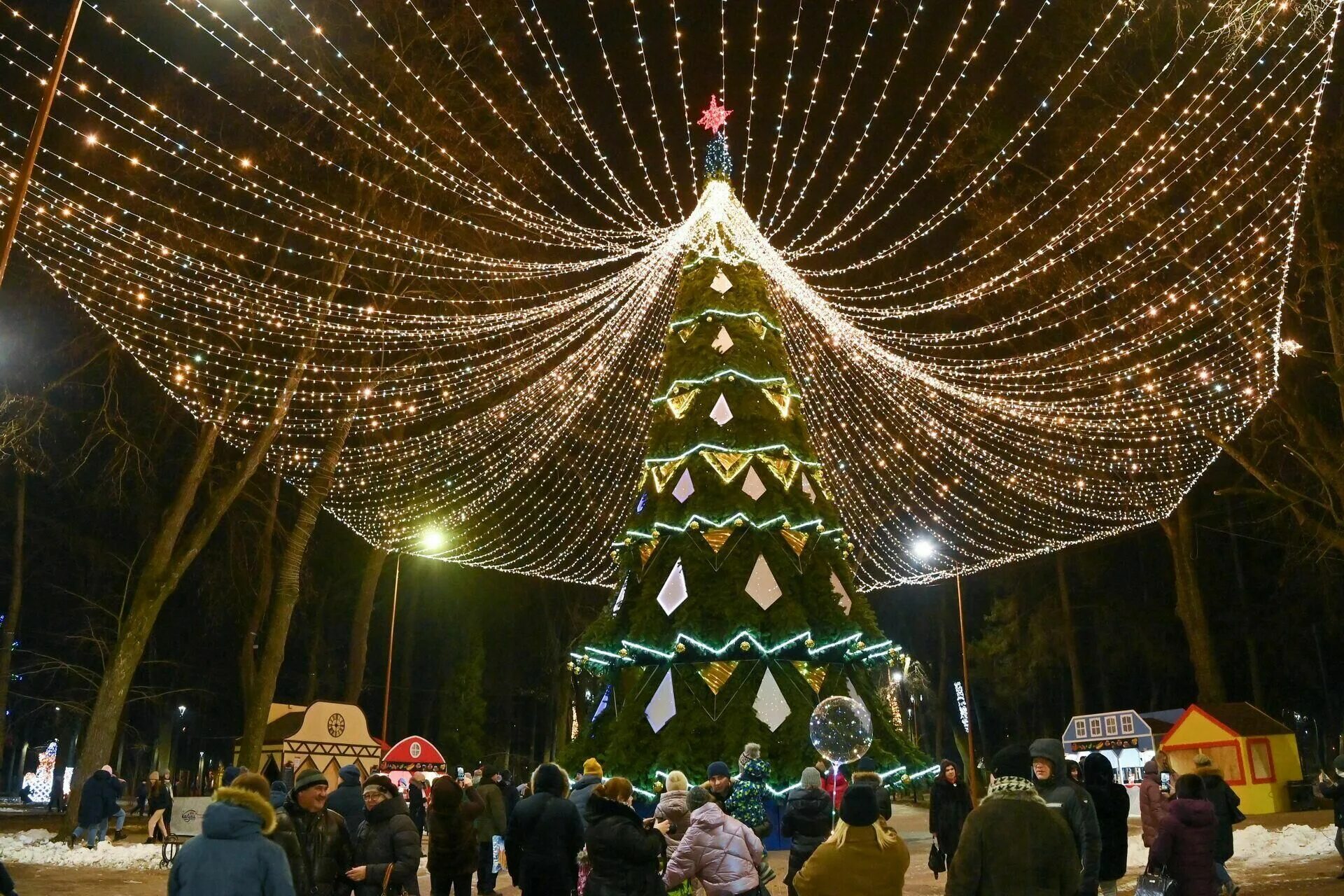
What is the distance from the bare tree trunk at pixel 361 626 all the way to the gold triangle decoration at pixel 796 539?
1091cm

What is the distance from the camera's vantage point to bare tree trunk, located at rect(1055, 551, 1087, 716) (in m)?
29.2

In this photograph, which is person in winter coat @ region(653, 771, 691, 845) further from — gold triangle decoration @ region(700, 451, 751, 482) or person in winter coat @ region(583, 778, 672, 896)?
gold triangle decoration @ region(700, 451, 751, 482)

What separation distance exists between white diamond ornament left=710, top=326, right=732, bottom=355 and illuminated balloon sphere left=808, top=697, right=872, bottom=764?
6.22m

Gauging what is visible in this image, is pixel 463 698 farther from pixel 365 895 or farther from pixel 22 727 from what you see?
pixel 365 895

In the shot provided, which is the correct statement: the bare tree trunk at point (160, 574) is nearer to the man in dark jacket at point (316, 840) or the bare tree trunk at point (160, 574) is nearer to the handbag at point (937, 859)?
the man in dark jacket at point (316, 840)

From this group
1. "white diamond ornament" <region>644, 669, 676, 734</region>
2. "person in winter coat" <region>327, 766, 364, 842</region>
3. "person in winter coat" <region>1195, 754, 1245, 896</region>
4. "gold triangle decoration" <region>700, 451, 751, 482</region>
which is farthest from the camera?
"gold triangle decoration" <region>700, 451, 751, 482</region>

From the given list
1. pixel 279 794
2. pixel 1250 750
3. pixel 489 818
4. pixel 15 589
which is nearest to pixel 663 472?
pixel 489 818

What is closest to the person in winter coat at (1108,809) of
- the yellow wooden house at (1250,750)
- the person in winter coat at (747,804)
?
the person in winter coat at (747,804)

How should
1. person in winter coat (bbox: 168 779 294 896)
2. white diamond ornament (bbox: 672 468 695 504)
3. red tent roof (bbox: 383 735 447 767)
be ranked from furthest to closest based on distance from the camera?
red tent roof (bbox: 383 735 447 767), white diamond ornament (bbox: 672 468 695 504), person in winter coat (bbox: 168 779 294 896)

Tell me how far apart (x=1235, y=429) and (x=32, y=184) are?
1806 centimetres

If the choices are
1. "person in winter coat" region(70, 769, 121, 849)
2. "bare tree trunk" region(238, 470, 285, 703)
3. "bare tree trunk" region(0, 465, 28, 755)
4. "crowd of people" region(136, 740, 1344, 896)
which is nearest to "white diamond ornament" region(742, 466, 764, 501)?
"crowd of people" region(136, 740, 1344, 896)

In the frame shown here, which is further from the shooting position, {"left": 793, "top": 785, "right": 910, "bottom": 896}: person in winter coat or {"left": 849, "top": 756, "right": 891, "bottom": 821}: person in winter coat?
{"left": 849, "top": 756, "right": 891, "bottom": 821}: person in winter coat

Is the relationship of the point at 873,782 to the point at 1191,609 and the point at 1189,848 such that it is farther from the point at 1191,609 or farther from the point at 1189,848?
the point at 1191,609

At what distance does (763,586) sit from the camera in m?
13.6
